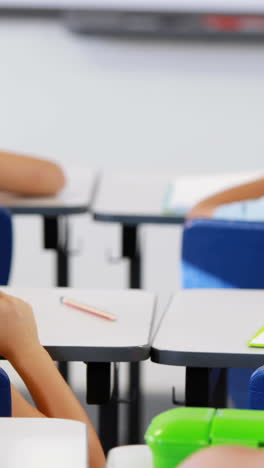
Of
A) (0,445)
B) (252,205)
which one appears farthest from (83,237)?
(0,445)

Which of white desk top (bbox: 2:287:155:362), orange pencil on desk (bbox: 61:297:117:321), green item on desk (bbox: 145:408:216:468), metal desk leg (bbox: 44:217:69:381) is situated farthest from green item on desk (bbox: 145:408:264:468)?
metal desk leg (bbox: 44:217:69:381)

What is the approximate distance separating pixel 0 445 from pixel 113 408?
1.05m

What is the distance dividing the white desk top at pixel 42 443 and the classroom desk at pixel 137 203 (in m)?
1.89

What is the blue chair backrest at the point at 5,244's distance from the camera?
2.61 metres

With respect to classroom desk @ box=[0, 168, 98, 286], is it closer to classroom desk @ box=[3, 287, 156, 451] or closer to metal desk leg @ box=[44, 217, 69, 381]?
metal desk leg @ box=[44, 217, 69, 381]

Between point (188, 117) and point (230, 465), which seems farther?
point (188, 117)

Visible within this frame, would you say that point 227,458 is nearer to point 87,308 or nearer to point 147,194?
point 87,308

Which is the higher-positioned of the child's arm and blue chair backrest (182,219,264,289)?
the child's arm

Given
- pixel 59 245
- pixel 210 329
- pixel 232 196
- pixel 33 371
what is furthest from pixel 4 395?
pixel 59 245

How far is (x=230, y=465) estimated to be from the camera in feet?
2.40

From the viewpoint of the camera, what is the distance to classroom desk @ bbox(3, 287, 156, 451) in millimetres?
1732

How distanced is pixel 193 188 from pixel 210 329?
150 centimetres

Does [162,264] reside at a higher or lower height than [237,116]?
lower

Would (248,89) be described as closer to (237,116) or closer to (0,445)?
(237,116)
